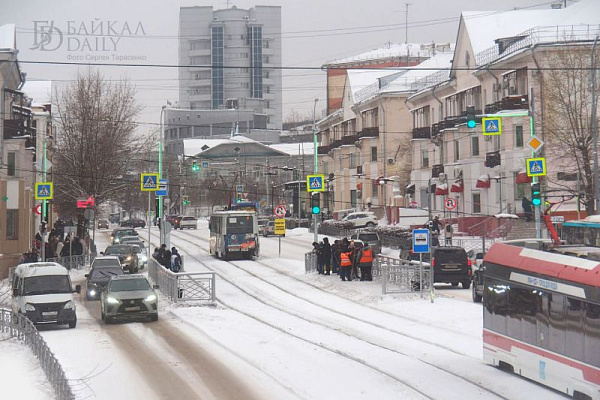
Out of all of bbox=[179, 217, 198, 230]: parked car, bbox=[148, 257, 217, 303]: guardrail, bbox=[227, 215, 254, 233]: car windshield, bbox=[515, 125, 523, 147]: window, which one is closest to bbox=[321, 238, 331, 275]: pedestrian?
bbox=[148, 257, 217, 303]: guardrail

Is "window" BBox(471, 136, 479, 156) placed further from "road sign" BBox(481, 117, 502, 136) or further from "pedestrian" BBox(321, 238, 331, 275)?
"road sign" BBox(481, 117, 502, 136)

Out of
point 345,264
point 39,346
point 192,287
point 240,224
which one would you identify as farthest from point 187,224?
point 39,346

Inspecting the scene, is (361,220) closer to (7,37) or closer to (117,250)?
(117,250)

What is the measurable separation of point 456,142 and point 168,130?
12360 centimetres

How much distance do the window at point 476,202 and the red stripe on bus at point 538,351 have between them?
4338 centimetres

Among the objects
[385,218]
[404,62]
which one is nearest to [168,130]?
[404,62]

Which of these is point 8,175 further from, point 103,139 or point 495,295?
point 495,295

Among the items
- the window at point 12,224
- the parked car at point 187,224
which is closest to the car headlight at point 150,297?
the window at point 12,224

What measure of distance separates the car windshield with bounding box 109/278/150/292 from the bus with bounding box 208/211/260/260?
22126mm

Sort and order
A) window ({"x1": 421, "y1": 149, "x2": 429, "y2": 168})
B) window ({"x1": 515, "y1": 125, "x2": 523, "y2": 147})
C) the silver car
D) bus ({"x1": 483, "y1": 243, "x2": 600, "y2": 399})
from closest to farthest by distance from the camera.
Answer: bus ({"x1": 483, "y1": 243, "x2": 600, "y2": 399}) < the silver car < window ({"x1": 515, "y1": 125, "x2": 523, "y2": 147}) < window ({"x1": 421, "y1": 149, "x2": 429, "y2": 168})

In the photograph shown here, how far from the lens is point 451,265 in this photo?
33.5 m

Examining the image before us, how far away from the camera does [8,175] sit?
52.8m

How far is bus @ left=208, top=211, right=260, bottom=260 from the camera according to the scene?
49.6 meters

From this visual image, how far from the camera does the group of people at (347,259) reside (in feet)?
115
